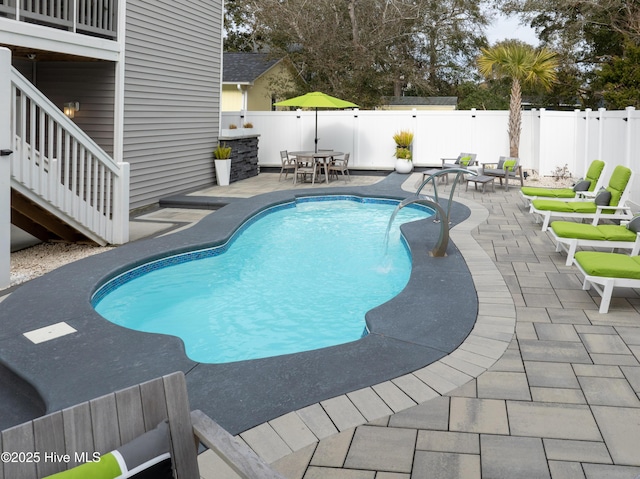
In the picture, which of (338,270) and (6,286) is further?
(338,270)

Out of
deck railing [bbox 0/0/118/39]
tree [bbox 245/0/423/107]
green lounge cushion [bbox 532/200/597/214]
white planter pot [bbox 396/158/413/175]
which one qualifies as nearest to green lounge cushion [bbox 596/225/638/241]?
green lounge cushion [bbox 532/200/597/214]

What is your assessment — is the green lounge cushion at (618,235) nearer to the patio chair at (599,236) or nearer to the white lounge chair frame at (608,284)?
the patio chair at (599,236)

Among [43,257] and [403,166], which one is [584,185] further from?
[43,257]

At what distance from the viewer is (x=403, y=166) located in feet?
53.2

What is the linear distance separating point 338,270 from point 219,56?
25.2 feet

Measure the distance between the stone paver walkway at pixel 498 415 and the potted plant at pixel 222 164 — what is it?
9388 millimetres

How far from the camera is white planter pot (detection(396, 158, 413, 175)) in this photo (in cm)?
1622

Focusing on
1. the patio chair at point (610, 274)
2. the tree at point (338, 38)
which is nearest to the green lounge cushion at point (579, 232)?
the patio chair at point (610, 274)

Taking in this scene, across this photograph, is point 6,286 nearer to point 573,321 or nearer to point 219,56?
point 573,321

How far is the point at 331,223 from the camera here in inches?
419

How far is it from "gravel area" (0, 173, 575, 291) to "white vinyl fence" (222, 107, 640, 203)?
989 centimetres

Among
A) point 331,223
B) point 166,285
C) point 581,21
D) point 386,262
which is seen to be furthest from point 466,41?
point 166,285

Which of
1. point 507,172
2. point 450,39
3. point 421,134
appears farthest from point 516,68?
point 450,39

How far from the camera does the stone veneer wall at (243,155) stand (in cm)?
1433
